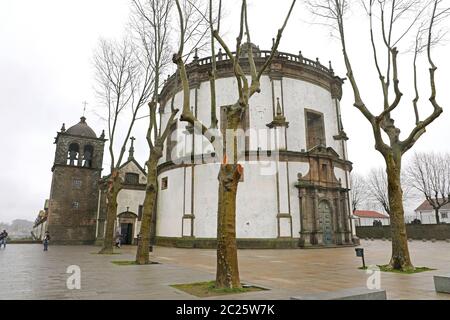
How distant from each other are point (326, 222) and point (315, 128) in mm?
7684

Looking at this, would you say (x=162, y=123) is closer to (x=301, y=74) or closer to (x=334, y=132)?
(x=301, y=74)

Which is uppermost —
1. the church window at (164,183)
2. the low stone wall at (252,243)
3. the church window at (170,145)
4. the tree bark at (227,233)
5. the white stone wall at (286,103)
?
the white stone wall at (286,103)

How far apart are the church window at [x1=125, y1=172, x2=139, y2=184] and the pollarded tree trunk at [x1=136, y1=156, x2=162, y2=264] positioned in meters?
18.3

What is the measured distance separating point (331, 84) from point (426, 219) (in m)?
66.0

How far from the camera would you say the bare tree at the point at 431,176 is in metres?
42.2

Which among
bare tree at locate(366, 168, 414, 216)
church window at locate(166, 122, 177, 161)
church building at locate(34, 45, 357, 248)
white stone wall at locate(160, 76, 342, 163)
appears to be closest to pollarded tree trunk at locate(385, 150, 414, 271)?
church building at locate(34, 45, 357, 248)

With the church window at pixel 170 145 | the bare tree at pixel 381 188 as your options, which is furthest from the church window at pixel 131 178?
the bare tree at pixel 381 188

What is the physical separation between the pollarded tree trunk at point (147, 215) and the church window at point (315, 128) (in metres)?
14.8

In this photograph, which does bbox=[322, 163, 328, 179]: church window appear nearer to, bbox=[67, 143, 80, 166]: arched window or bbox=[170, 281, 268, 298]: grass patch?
bbox=[170, 281, 268, 298]: grass patch

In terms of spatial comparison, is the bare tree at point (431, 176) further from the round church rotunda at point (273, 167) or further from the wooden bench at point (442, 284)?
the wooden bench at point (442, 284)

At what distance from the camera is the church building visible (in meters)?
21.9

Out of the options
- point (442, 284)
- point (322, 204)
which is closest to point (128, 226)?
point (322, 204)

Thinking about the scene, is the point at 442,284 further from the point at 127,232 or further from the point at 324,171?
the point at 127,232
